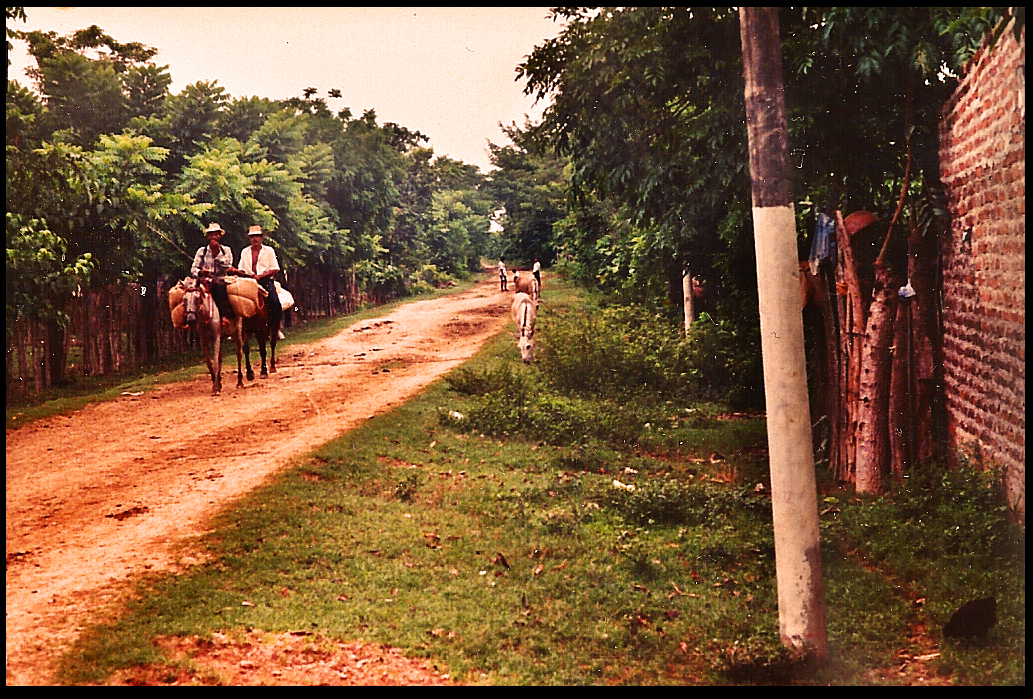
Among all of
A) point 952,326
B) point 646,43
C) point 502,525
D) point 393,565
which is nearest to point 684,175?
point 646,43

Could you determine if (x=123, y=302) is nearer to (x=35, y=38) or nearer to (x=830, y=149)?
(x=35, y=38)

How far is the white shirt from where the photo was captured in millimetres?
5160

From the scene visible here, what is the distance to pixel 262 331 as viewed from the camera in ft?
17.3

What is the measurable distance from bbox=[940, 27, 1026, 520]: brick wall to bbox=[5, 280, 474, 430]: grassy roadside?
2.71 metres

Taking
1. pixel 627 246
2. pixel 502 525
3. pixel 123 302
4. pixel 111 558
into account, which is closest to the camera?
pixel 111 558

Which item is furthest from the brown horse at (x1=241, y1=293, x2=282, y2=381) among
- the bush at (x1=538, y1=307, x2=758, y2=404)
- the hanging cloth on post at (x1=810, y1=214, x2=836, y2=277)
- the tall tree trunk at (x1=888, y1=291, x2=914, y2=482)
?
the tall tree trunk at (x1=888, y1=291, x2=914, y2=482)

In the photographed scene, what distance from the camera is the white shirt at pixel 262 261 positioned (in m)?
5.16

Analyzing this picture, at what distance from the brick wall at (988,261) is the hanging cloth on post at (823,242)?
22.5 inches

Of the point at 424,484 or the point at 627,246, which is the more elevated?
the point at 627,246

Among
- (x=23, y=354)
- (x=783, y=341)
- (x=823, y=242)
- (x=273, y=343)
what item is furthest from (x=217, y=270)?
(x=823, y=242)

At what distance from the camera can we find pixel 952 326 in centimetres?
438

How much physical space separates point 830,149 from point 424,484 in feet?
8.84

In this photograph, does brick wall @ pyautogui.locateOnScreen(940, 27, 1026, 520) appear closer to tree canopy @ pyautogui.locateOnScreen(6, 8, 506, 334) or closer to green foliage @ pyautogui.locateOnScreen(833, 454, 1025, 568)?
green foliage @ pyautogui.locateOnScreen(833, 454, 1025, 568)

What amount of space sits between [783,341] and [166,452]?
2.99 meters
